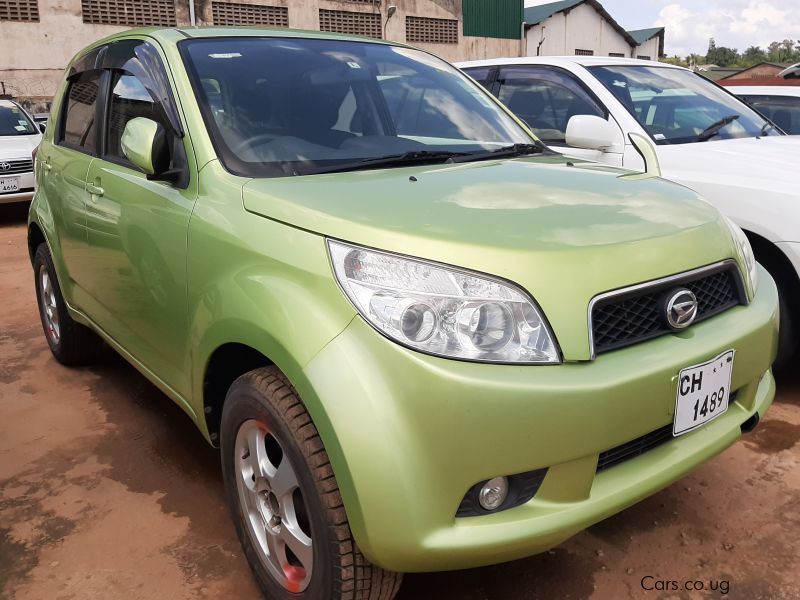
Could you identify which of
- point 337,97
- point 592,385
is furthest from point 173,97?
point 592,385

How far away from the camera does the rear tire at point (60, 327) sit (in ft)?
12.4

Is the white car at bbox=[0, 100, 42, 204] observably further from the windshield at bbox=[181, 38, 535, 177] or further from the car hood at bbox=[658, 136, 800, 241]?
the car hood at bbox=[658, 136, 800, 241]

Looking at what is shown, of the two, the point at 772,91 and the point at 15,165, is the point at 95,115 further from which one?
the point at 15,165

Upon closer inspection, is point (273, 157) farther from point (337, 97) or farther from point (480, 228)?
point (480, 228)

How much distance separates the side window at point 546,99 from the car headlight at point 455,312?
2.78m

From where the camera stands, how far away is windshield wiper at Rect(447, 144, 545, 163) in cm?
255

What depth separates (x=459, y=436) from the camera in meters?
1.53

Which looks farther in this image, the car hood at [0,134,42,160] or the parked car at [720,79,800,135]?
the car hood at [0,134,42,160]

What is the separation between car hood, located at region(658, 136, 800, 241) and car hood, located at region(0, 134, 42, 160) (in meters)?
7.91

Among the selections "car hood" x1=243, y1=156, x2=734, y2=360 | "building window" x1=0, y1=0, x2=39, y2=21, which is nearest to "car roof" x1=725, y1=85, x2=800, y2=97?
"car hood" x1=243, y1=156, x2=734, y2=360

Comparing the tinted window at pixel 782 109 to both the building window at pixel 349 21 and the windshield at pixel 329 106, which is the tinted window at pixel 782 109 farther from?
the building window at pixel 349 21

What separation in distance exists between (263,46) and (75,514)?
1831 mm

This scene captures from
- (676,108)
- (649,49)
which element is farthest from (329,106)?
(649,49)

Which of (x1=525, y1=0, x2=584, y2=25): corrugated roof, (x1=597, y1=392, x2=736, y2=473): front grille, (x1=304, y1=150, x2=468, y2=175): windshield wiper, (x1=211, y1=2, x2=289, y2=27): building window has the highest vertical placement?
(x1=525, y1=0, x2=584, y2=25): corrugated roof
